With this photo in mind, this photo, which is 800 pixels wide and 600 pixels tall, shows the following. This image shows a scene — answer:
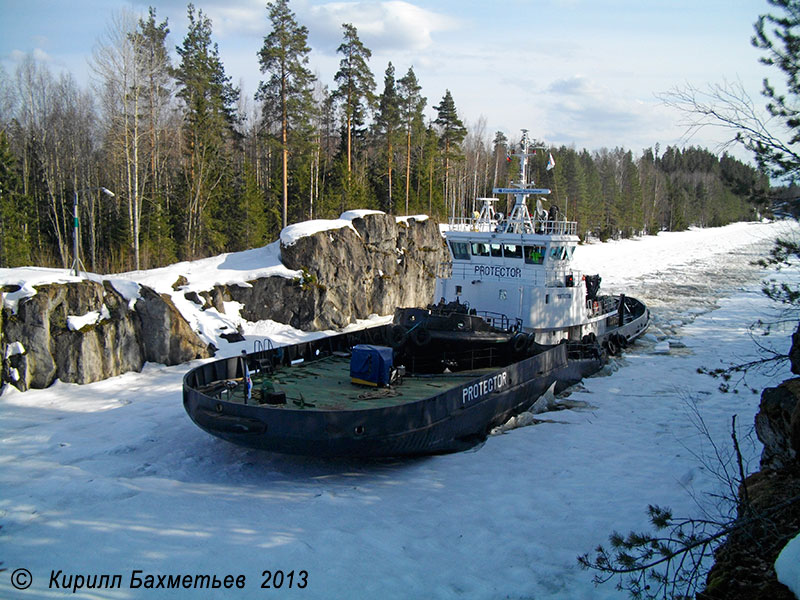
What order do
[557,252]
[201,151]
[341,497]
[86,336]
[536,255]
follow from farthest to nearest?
[201,151] → [557,252] → [536,255] → [86,336] → [341,497]

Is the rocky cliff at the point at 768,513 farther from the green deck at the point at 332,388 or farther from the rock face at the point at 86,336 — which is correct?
the rock face at the point at 86,336

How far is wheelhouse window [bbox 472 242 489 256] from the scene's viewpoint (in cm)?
1492

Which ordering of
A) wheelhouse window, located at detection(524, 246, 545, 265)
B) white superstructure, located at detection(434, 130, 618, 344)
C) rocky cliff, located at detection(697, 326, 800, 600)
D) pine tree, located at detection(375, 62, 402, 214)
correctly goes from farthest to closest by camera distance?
1. pine tree, located at detection(375, 62, 402, 214)
2. wheelhouse window, located at detection(524, 246, 545, 265)
3. white superstructure, located at detection(434, 130, 618, 344)
4. rocky cliff, located at detection(697, 326, 800, 600)

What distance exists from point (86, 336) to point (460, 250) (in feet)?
32.1

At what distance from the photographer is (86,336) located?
13133 millimetres

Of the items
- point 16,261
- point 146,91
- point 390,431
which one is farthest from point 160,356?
point 146,91

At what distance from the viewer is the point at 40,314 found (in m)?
12.6

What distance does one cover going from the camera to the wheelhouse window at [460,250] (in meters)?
15.1

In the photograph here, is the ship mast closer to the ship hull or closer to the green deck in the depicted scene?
the green deck

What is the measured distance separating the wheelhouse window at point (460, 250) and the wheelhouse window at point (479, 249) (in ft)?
0.64

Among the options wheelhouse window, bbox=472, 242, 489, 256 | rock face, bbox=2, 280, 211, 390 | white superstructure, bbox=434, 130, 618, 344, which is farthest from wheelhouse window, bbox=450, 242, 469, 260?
rock face, bbox=2, 280, 211, 390

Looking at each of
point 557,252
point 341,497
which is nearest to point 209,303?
point 557,252

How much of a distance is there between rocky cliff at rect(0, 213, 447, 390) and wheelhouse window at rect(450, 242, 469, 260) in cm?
709

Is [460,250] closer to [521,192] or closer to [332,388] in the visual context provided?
[521,192]
